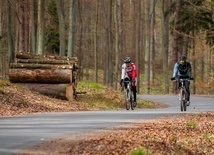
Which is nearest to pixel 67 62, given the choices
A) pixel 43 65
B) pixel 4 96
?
pixel 43 65

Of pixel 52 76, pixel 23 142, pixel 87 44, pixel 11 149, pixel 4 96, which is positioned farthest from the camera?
pixel 87 44

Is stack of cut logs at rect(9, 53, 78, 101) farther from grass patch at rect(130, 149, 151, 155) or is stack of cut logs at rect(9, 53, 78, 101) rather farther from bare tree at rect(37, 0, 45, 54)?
grass patch at rect(130, 149, 151, 155)

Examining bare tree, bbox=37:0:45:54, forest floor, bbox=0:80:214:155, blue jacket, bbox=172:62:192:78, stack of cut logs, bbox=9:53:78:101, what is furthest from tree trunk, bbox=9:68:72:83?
bare tree, bbox=37:0:45:54

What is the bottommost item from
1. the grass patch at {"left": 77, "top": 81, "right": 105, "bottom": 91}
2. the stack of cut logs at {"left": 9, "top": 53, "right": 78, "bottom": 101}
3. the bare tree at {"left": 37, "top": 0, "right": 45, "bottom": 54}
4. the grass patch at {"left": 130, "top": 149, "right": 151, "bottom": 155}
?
the grass patch at {"left": 77, "top": 81, "right": 105, "bottom": 91}

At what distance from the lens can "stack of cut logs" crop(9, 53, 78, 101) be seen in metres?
25.5

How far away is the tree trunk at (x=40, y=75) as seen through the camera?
25.5 meters

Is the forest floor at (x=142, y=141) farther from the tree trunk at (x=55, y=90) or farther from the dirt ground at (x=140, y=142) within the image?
the tree trunk at (x=55, y=90)

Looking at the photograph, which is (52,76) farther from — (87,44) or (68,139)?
(87,44)

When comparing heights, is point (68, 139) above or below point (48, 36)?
below

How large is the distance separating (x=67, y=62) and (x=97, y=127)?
13321mm

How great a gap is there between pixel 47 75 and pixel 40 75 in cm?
32

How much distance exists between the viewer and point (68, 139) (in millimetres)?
10500

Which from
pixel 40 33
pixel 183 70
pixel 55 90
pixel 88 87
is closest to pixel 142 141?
pixel 183 70

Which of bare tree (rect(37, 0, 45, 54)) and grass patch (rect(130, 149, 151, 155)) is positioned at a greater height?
bare tree (rect(37, 0, 45, 54))
